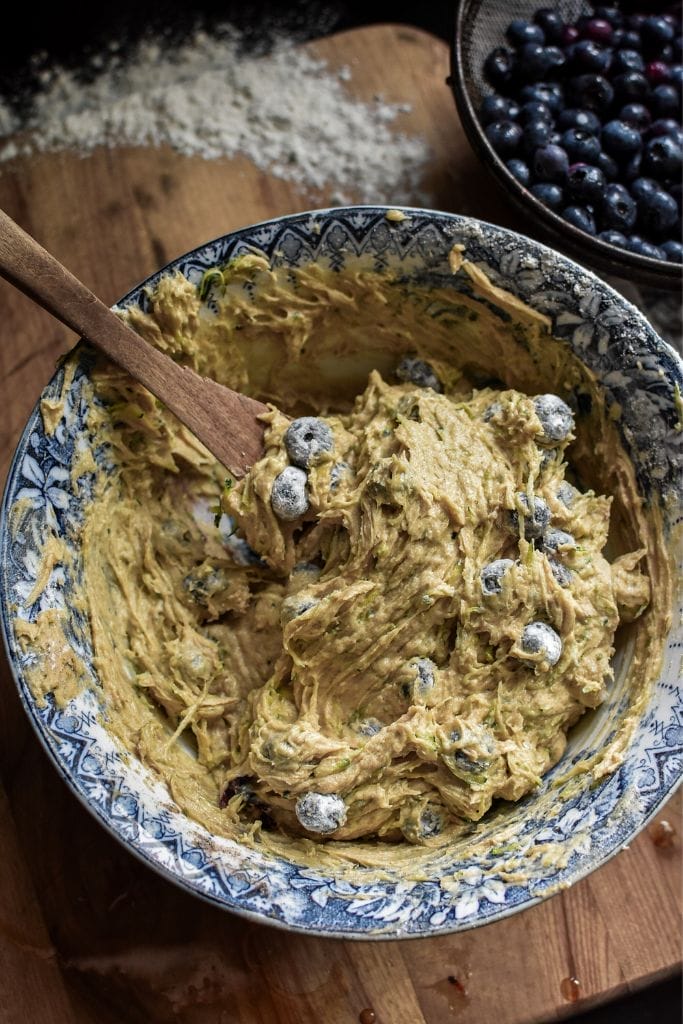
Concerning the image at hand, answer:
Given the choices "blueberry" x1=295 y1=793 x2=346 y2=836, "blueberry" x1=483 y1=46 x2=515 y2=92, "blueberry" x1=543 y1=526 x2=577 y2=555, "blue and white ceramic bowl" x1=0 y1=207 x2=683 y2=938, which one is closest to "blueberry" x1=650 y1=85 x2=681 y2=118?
"blueberry" x1=483 y1=46 x2=515 y2=92

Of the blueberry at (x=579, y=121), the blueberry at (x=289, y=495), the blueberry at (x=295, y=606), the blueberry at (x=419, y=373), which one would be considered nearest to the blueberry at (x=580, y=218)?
the blueberry at (x=579, y=121)

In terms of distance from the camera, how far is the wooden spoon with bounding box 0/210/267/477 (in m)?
1.56

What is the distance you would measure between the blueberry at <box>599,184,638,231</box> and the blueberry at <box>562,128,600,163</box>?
10cm

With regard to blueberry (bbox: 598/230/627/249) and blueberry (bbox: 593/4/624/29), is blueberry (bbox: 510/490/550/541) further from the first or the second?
blueberry (bbox: 593/4/624/29)

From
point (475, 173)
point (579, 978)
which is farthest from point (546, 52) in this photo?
point (579, 978)

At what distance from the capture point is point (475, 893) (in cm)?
146

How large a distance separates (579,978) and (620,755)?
59cm

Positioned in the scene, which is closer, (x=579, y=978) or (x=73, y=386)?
(x=73, y=386)

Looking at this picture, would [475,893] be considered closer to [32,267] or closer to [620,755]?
[620,755]

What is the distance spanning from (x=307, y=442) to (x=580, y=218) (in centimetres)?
98

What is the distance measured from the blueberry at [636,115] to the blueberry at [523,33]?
31 cm

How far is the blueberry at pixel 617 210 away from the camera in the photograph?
222cm

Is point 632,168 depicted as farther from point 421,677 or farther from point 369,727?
point 369,727

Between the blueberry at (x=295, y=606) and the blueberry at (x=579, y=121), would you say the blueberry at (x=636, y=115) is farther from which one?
the blueberry at (x=295, y=606)
